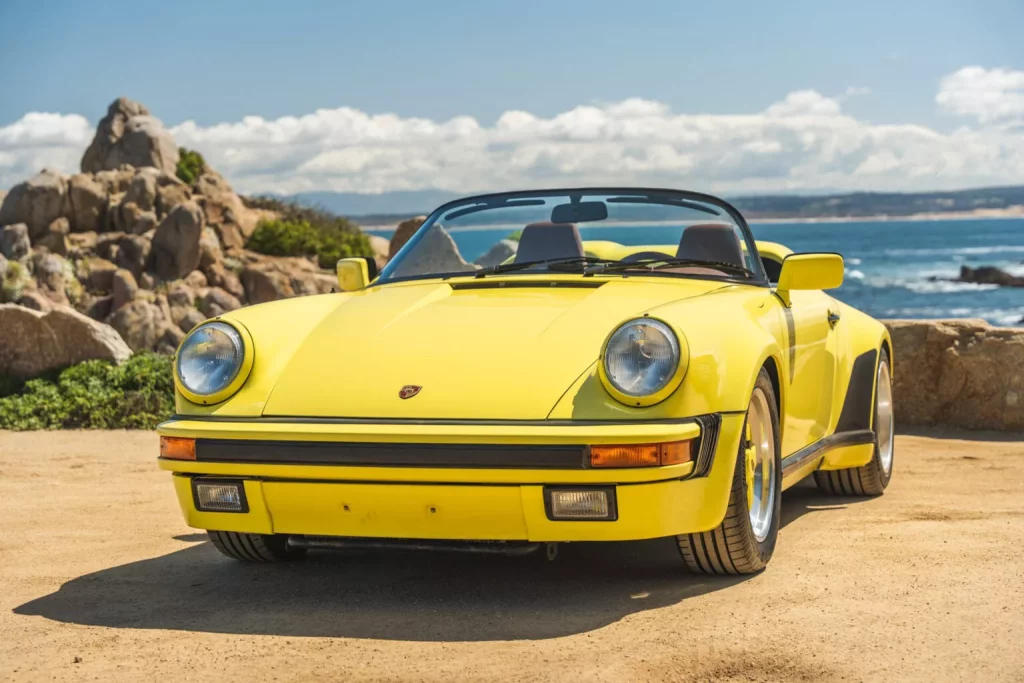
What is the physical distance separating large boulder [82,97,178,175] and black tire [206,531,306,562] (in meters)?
24.0

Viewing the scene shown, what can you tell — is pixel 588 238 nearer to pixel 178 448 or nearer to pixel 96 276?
pixel 178 448

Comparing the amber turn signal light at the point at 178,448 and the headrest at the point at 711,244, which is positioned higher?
the headrest at the point at 711,244

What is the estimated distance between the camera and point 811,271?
5.44 m

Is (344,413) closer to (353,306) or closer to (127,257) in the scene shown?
(353,306)

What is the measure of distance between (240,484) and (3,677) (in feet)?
3.31

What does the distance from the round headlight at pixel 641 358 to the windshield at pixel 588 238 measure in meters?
1.07

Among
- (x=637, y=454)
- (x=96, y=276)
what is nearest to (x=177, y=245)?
(x=96, y=276)

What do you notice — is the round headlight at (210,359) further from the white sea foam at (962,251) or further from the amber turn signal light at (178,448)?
the white sea foam at (962,251)

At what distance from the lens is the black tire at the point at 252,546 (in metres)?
5.04

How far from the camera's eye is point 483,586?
4699 millimetres

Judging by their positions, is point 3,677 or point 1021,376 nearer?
point 3,677

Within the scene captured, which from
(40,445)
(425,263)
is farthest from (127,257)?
(425,263)

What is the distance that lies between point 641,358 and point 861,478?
2.89 metres

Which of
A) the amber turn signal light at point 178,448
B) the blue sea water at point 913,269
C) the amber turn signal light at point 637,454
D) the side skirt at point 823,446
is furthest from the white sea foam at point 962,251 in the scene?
the amber turn signal light at point 178,448
